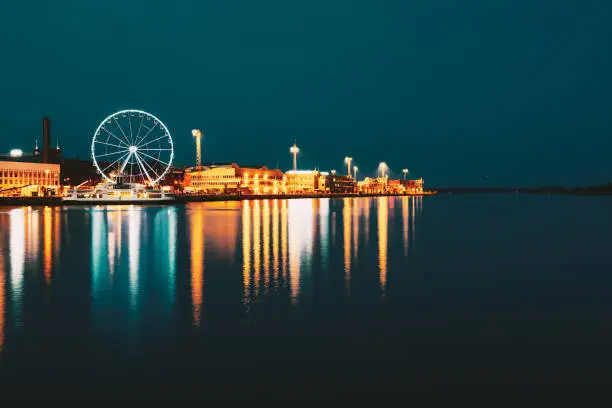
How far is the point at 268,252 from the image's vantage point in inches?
1048

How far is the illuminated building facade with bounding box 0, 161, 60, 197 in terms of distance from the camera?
435 feet

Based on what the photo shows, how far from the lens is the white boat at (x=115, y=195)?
11612 centimetres

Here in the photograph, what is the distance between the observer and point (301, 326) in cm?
1220

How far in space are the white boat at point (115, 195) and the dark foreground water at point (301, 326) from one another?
316 feet

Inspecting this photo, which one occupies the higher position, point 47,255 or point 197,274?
point 47,255

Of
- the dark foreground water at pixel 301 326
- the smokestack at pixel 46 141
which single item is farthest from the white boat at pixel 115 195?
the dark foreground water at pixel 301 326

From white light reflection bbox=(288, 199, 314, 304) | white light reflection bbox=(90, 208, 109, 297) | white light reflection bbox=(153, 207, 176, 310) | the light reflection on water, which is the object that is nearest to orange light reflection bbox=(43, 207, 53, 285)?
the light reflection on water

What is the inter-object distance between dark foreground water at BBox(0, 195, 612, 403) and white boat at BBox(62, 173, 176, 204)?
96172mm

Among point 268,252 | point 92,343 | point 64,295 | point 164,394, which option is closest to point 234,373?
point 164,394

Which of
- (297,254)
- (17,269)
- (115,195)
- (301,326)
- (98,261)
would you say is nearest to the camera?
(301,326)

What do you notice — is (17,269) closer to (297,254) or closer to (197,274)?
(197,274)

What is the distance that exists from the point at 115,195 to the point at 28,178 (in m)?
37.1

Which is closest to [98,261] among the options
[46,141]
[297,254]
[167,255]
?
[167,255]

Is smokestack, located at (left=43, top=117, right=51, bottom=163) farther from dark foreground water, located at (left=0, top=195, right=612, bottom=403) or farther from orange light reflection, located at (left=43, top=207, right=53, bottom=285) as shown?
dark foreground water, located at (left=0, top=195, right=612, bottom=403)
